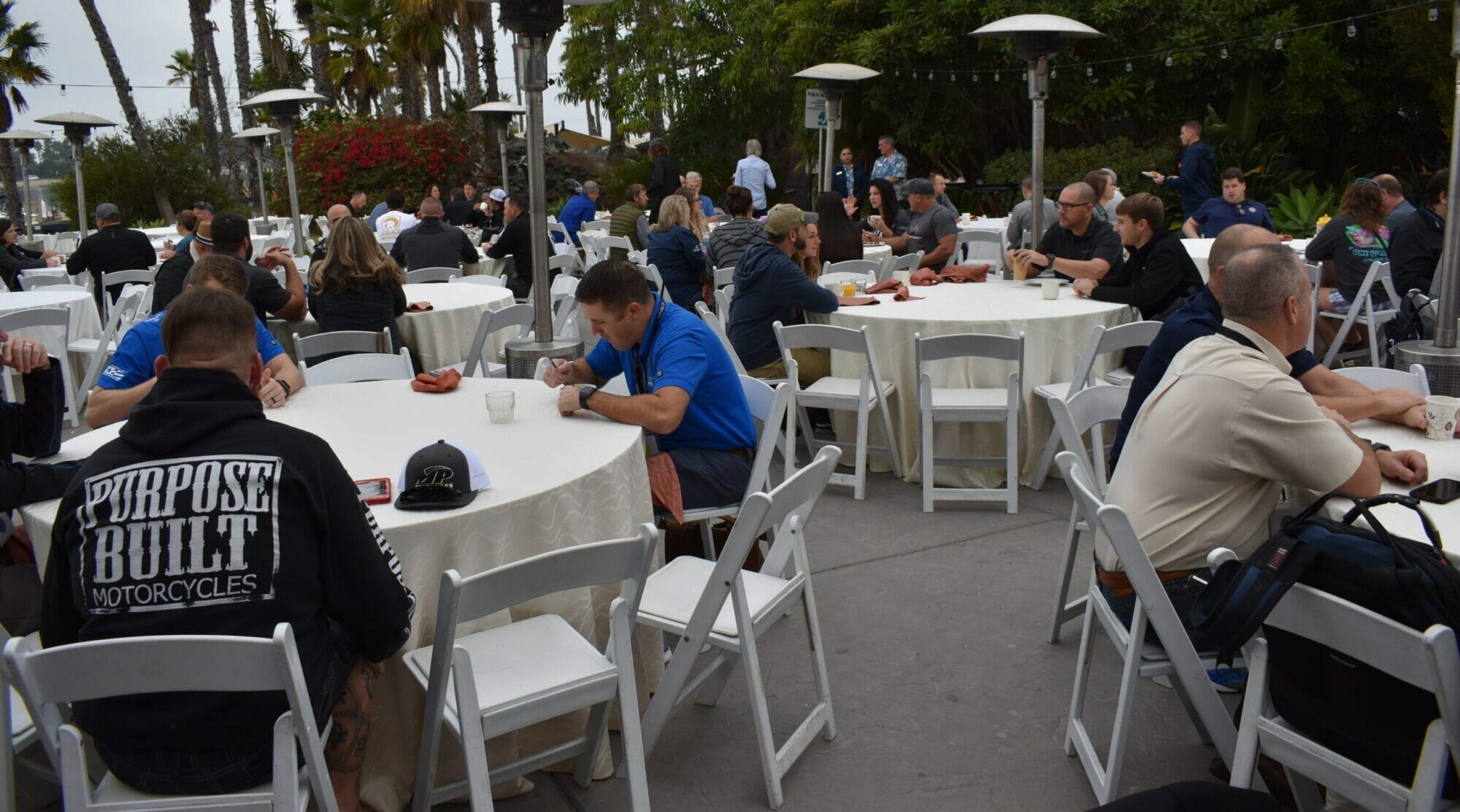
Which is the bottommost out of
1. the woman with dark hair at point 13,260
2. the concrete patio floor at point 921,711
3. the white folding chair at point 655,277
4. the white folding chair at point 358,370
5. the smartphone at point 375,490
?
the concrete patio floor at point 921,711

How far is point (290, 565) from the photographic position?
230 centimetres

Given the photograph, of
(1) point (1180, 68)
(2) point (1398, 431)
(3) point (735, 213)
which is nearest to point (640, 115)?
(1) point (1180, 68)

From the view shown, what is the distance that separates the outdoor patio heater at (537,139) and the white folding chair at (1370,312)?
460cm

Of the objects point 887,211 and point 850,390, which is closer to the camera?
point 850,390

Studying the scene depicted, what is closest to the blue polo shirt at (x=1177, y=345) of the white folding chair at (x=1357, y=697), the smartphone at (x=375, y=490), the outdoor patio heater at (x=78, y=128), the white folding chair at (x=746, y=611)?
the white folding chair at (x=746, y=611)

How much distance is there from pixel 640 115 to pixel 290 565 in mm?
24006

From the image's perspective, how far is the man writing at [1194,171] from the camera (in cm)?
1193

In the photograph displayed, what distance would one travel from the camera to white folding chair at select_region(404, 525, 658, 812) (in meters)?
2.44

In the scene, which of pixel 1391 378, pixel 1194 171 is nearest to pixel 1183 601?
pixel 1391 378

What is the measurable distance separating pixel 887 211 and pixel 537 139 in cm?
615

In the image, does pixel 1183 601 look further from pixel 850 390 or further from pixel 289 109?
pixel 289 109

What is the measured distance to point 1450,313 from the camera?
4.66 meters

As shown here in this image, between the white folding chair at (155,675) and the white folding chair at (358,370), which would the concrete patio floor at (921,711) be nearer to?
the white folding chair at (155,675)

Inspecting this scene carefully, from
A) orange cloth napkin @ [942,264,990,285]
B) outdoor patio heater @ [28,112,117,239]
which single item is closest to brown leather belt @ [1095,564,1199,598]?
orange cloth napkin @ [942,264,990,285]
